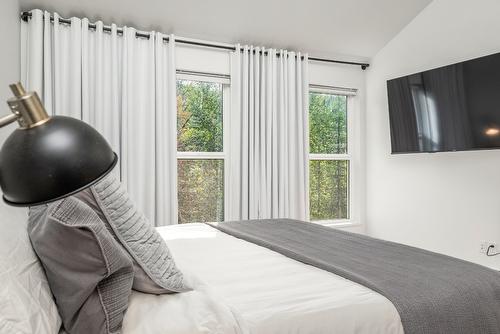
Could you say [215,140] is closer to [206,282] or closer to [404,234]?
[404,234]

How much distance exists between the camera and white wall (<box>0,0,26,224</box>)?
2211mm

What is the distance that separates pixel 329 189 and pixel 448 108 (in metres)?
1.54

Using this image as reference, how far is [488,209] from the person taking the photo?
328 cm

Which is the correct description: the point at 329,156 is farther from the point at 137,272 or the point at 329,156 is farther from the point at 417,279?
the point at 137,272

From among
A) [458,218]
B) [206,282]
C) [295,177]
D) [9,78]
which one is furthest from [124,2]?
[458,218]

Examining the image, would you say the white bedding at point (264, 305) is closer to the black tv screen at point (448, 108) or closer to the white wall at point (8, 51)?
the white wall at point (8, 51)

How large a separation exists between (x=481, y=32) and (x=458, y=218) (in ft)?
5.07

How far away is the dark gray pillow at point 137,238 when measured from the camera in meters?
1.15

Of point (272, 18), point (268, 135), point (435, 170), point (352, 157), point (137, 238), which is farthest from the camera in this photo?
point (352, 157)

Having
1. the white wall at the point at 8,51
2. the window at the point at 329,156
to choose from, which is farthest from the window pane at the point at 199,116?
the white wall at the point at 8,51

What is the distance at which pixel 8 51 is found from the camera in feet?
8.19

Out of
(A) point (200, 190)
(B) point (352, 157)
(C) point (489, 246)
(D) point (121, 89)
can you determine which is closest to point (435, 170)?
(C) point (489, 246)

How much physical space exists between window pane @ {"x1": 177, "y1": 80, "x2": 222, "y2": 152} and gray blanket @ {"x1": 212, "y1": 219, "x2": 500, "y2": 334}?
1.85 m

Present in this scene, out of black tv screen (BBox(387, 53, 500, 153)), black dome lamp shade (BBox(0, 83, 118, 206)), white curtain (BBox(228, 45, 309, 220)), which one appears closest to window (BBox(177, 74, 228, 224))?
white curtain (BBox(228, 45, 309, 220))
